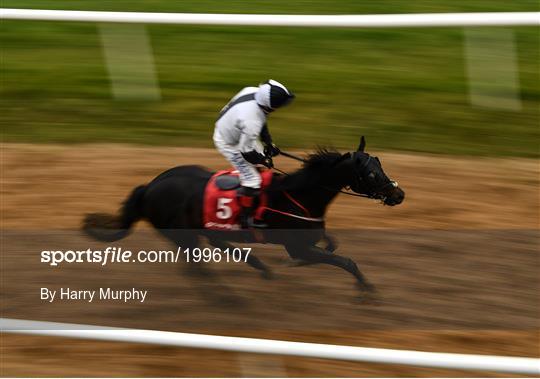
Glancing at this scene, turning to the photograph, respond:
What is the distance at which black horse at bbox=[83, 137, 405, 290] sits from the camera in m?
5.30

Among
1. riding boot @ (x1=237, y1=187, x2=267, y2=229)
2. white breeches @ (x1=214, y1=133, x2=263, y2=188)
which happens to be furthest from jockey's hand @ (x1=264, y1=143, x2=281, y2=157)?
riding boot @ (x1=237, y1=187, x2=267, y2=229)

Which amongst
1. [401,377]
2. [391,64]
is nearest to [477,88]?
[391,64]

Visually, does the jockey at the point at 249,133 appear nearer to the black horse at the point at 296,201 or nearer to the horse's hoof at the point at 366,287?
the black horse at the point at 296,201

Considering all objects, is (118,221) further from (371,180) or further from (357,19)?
(357,19)

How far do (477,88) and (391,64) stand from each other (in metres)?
1.33

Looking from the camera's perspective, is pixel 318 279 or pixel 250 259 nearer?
pixel 250 259

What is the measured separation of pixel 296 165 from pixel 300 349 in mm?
3404

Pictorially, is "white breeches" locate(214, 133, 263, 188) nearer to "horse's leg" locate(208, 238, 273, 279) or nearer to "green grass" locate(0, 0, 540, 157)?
"horse's leg" locate(208, 238, 273, 279)

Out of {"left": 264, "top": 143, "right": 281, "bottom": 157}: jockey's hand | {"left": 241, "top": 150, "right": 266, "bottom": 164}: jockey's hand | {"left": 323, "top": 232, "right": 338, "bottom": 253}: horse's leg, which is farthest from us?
{"left": 323, "top": 232, "right": 338, "bottom": 253}: horse's leg

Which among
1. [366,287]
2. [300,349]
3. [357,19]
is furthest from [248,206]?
[357,19]

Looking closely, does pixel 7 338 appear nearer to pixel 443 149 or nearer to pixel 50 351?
pixel 50 351

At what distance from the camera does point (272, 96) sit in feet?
16.6

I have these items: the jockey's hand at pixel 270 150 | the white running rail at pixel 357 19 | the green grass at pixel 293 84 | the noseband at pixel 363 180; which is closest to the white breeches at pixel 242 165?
the jockey's hand at pixel 270 150

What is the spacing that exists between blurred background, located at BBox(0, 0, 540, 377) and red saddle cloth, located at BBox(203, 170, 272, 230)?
467 millimetres
